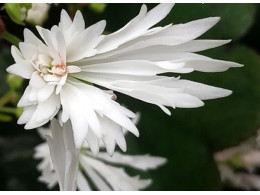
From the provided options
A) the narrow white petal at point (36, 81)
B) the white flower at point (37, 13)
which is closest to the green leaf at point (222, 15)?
the white flower at point (37, 13)

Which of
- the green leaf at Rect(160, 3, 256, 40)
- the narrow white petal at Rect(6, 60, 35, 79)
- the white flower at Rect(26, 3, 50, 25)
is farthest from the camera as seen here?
the green leaf at Rect(160, 3, 256, 40)

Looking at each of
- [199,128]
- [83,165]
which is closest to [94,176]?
[83,165]

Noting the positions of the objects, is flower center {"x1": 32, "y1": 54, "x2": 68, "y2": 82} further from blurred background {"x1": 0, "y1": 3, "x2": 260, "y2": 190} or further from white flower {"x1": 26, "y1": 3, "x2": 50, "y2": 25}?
blurred background {"x1": 0, "y1": 3, "x2": 260, "y2": 190}

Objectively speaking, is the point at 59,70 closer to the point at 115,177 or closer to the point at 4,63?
the point at 115,177

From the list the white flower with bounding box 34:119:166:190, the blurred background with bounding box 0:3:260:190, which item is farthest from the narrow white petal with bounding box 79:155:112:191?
the blurred background with bounding box 0:3:260:190

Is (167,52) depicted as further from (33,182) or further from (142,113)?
(33,182)

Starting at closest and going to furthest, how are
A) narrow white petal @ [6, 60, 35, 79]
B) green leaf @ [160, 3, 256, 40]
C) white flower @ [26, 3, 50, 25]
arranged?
narrow white petal @ [6, 60, 35, 79] < white flower @ [26, 3, 50, 25] < green leaf @ [160, 3, 256, 40]

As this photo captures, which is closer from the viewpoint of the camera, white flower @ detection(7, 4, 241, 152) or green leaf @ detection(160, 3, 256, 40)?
white flower @ detection(7, 4, 241, 152)

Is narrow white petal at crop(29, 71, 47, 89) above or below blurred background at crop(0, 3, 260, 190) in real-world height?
above

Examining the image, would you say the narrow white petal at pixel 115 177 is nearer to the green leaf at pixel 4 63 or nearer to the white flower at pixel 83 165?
the white flower at pixel 83 165
